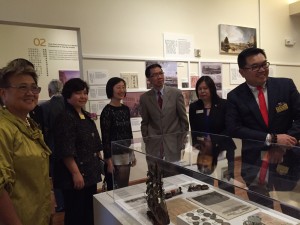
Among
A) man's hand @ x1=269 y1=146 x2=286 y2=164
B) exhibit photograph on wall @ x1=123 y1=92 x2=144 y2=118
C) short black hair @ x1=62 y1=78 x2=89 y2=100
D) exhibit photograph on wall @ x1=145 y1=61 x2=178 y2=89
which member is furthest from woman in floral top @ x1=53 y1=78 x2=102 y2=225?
exhibit photograph on wall @ x1=145 y1=61 x2=178 y2=89

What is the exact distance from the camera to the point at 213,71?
5062 mm

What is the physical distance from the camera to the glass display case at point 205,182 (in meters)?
1.08

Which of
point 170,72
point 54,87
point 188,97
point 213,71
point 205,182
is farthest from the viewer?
point 213,71

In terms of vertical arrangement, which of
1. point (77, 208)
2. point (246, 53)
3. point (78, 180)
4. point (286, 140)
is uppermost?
point (246, 53)

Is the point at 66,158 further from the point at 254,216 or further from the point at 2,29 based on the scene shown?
the point at 2,29

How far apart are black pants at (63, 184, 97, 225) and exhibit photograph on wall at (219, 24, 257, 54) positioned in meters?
3.87

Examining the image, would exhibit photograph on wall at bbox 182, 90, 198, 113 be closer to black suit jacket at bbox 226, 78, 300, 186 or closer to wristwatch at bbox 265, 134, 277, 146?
black suit jacket at bbox 226, 78, 300, 186

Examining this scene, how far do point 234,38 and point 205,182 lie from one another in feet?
13.9

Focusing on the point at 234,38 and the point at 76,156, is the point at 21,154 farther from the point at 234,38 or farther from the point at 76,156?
the point at 234,38

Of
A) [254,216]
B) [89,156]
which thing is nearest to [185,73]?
[89,156]

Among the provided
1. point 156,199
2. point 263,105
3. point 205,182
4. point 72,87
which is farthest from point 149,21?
point 156,199

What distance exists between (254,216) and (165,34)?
3.62 meters

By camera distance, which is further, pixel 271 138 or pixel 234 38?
pixel 234 38

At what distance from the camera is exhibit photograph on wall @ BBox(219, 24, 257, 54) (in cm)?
513
